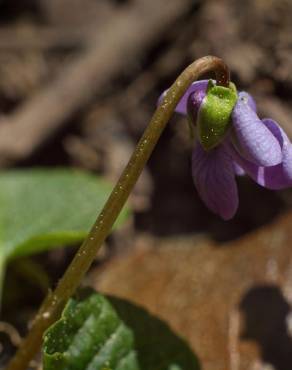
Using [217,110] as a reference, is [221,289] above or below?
below

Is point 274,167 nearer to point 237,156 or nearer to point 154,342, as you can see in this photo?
point 237,156

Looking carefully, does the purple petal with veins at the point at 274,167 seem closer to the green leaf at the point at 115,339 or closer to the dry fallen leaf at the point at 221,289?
the green leaf at the point at 115,339

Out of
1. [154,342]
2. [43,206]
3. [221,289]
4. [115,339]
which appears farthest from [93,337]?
[43,206]

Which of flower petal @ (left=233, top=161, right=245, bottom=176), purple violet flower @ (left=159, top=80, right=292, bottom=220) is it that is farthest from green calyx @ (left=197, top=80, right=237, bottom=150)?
flower petal @ (left=233, top=161, right=245, bottom=176)

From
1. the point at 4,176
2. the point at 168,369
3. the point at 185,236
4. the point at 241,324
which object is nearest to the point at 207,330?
the point at 241,324

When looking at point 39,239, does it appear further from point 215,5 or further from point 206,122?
point 215,5
